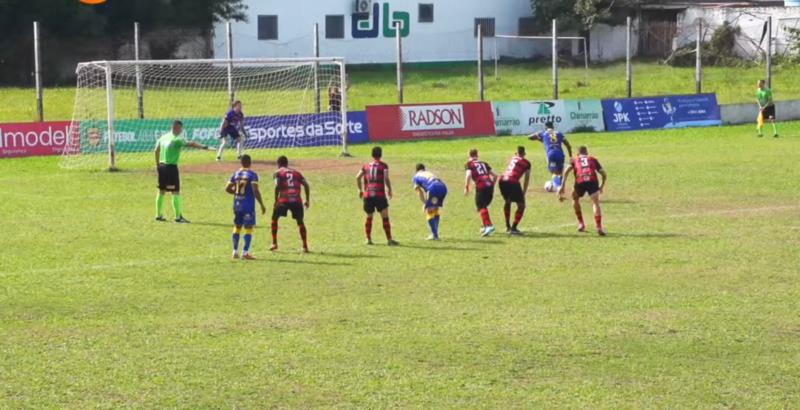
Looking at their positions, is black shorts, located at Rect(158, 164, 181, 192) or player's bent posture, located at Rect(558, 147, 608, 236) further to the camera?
black shorts, located at Rect(158, 164, 181, 192)

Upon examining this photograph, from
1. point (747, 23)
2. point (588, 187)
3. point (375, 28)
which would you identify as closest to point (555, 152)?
point (588, 187)

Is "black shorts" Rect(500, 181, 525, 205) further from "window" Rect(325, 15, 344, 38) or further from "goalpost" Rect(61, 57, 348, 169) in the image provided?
"window" Rect(325, 15, 344, 38)

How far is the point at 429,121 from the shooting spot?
45.0m

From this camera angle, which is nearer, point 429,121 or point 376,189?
point 376,189

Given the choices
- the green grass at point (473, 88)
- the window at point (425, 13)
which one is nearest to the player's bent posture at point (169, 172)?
the green grass at point (473, 88)

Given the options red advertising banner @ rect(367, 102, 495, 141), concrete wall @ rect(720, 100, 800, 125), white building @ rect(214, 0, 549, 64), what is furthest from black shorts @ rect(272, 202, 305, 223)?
white building @ rect(214, 0, 549, 64)

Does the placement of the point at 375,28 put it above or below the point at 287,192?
above

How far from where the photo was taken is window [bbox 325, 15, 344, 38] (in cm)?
7150

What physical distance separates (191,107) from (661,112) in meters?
16.8

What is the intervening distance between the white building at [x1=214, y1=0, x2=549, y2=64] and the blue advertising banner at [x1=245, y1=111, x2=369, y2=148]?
25.2 meters

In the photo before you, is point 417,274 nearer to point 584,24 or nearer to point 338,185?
point 338,185

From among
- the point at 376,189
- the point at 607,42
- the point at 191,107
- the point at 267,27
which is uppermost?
the point at 267,27

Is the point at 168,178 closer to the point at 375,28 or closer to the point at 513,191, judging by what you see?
the point at 513,191

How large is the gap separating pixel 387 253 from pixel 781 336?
26.5 feet
